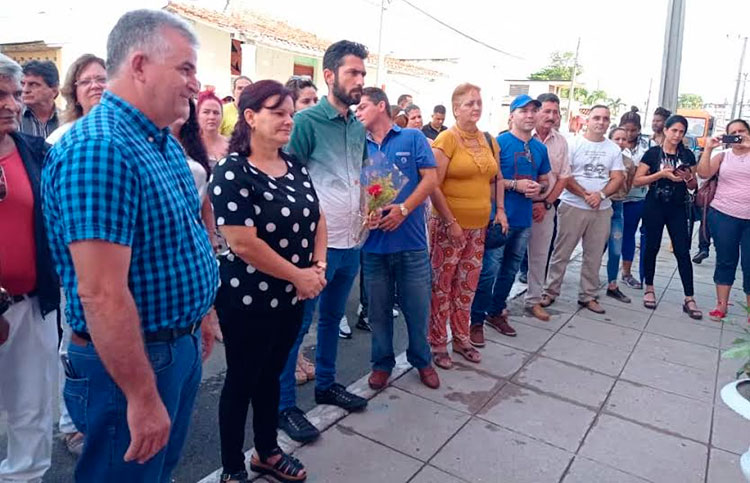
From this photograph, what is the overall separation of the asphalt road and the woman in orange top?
52 cm

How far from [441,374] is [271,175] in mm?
2127

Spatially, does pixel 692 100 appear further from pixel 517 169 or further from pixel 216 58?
pixel 517 169

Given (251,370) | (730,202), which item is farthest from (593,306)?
(251,370)

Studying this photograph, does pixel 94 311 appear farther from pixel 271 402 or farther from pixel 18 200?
pixel 271 402

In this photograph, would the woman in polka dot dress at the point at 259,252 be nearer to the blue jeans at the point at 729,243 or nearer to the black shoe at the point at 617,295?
the black shoe at the point at 617,295

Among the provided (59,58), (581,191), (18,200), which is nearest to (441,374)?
(581,191)

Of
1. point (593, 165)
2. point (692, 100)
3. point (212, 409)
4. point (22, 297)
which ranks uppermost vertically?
point (692, 100)

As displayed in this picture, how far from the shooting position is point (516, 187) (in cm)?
432

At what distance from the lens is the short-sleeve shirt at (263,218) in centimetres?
220

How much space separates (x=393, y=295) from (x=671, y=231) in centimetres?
350

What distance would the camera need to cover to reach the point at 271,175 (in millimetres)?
2332

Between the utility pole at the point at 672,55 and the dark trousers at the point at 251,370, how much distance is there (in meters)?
8.23

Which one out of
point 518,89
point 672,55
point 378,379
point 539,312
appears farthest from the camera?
point 518,89

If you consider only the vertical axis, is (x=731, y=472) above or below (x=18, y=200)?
below
